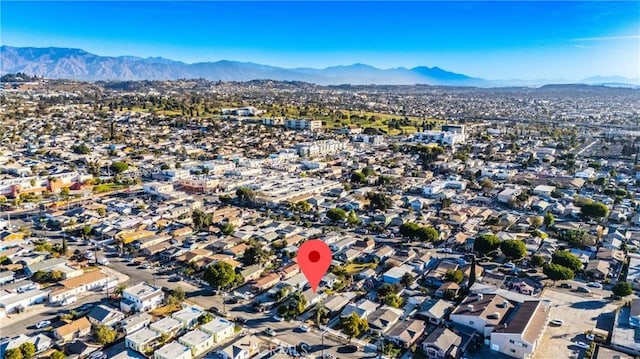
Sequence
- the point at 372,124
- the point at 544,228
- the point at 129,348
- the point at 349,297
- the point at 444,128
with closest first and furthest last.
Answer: the point at 129,348 → the point at 349,297 → the point at 544,228 → the point at 444,128 → the point at 372,124

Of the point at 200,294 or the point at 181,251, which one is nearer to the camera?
the point at 200,294

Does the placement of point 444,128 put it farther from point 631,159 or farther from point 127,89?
point 127,89

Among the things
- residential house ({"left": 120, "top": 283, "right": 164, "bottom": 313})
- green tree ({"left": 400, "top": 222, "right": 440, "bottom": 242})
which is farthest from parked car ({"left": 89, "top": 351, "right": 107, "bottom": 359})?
green tree ({"left": 400, "top": 222, "right": 440, "bottom": 242})

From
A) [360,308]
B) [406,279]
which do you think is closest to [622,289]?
[406,279]

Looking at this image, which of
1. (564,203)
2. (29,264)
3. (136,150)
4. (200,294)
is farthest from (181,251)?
(136,150)

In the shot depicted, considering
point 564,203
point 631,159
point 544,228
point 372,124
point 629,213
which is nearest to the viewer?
point 544,228

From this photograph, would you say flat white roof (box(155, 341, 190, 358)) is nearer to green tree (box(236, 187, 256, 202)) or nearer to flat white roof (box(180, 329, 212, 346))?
flat white roof (box(180, 329, 212, 346))
